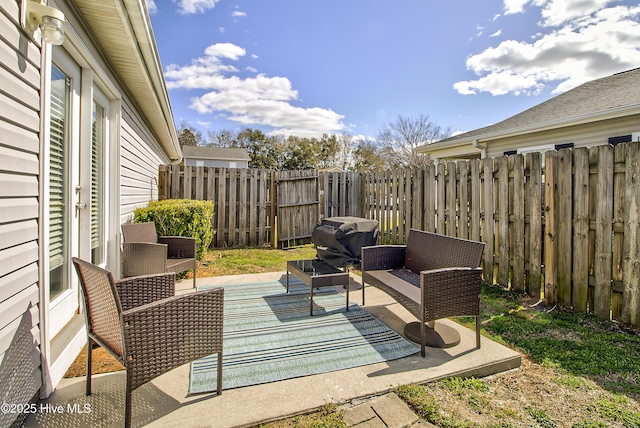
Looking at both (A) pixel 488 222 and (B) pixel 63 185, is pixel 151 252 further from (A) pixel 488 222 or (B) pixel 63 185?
(A) pixel 488 222

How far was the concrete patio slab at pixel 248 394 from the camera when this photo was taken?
172cm

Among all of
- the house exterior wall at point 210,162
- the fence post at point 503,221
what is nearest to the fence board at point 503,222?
the fence post at point 503,221

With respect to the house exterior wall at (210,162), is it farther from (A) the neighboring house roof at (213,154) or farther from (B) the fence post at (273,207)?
(B) the fence post at (273,207)

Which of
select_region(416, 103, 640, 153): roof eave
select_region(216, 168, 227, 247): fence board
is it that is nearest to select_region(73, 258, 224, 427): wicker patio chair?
select_region(216, 168, 227, 247): fence board

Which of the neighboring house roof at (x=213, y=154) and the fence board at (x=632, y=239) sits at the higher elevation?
the neighboring house roof at (x=213, y=154)

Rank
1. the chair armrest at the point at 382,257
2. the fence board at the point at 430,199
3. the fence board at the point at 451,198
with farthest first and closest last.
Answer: the fence board at the point at 430,199
the fence board at the point at 451,198
the chair armrest at the point at 382,257

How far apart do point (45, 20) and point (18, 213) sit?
3.59ft

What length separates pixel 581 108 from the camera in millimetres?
7391

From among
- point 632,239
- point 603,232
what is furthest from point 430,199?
point 632,239

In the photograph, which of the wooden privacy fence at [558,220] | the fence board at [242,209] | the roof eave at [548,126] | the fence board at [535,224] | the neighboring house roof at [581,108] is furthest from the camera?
the fence board at [242,209]

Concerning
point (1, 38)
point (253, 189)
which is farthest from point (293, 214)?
point (1, 38)

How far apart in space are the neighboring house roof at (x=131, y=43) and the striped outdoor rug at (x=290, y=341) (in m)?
2.81

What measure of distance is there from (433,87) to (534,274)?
18.1m

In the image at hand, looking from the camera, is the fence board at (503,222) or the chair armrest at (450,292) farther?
the fence board at (503,222)
